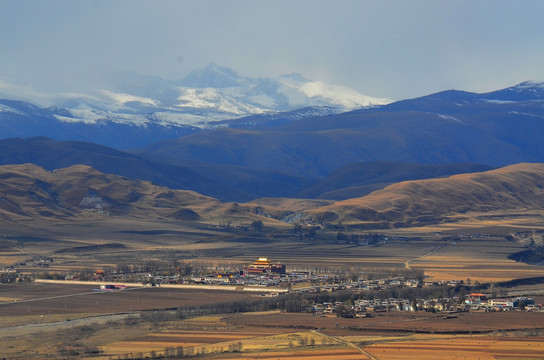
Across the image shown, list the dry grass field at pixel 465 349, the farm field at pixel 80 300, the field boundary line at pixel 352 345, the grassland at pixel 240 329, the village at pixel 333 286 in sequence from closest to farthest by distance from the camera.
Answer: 1. the dry grass field at pixel 465 349
2. the field boundary line at pixel 352 345
3. the grassland at pixel 240 329
4. the farm field at pixel 80 300
5. the village at pixel 333 286

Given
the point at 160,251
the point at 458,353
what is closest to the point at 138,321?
the point at 458,353

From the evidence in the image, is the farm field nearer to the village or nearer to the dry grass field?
the village

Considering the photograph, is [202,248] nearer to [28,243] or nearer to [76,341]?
[28,243]


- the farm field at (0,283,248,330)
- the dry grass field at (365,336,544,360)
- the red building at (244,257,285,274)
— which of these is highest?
the red building at (244,257,285,274)

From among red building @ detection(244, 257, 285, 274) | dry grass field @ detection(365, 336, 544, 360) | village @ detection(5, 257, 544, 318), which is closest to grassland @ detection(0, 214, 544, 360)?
dry grass field @ detection(365, 336, 544, 360)

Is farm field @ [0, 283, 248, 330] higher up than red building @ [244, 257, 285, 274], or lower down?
lower down

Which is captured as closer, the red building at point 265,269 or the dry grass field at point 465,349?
the dry grass field at point 465,349

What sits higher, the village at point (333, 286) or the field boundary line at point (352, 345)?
the village at point (333, 286)

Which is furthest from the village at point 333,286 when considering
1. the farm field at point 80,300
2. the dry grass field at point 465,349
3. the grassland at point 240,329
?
the dry grass field at point 465,349

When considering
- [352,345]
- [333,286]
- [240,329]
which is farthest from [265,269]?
[352,345]

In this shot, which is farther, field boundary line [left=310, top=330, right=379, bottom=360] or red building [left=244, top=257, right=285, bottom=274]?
red building [left=244, top=257, right=285, bottom=274]

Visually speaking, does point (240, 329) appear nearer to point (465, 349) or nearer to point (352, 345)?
point (352, 345)

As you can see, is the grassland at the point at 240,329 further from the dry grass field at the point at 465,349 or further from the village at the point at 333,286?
the village at the point at 333,286
